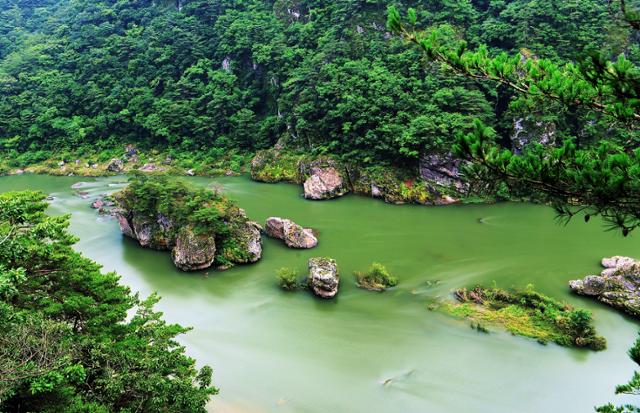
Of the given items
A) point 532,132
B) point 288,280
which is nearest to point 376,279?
point 288,280

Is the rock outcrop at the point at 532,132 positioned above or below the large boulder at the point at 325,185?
above

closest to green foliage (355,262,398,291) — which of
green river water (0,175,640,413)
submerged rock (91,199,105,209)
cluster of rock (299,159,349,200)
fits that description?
green river water (0,175,640,413)

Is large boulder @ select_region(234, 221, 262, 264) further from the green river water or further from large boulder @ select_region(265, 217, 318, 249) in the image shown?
large boulder @ select_region(265, 217, 318, 249)

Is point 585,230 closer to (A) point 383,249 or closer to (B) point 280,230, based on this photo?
→ (A) point 383,249

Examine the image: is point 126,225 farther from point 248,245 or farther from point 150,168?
point 150,168

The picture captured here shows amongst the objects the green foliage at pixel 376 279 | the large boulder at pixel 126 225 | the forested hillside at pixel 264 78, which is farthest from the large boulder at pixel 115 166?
the green foliage at pixel 376 279

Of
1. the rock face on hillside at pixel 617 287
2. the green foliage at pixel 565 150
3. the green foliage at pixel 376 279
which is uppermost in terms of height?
the green foliage at pixel 565 150

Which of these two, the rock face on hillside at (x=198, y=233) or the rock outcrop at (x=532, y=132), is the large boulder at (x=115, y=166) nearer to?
the rock face on hillside at (x=198, y=233)
